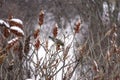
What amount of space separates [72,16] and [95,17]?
10107mm

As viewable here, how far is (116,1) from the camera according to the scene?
411 inches

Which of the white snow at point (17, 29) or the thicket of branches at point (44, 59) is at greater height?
the thicket of branches at point (44, 59)

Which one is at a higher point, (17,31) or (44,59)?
(44,59)

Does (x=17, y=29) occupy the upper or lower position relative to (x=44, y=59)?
lower

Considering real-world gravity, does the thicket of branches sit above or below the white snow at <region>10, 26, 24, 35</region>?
above

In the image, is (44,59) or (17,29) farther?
(44,59)

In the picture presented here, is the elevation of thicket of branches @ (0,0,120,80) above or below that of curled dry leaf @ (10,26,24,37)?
above

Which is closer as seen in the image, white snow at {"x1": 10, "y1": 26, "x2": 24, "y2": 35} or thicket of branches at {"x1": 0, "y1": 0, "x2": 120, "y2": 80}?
white snow at {"x1": 10, "y1": 26, "x2": 24, "y2": 35}

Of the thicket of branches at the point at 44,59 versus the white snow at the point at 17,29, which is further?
the thicket of branches at the point at 44,59

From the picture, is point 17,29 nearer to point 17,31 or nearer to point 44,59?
point 17,31

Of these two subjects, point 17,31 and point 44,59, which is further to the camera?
point 44,59

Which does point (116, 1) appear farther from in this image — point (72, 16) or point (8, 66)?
point (72, 16)

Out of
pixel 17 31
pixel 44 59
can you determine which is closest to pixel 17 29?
pixel 17 31

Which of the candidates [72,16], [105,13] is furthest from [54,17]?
[105,13]
